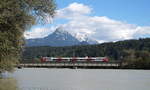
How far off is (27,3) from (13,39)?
9.88 feet

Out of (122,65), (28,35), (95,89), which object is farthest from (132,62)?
(28,35)

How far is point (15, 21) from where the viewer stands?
28938mm

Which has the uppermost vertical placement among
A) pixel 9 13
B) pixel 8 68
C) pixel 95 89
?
pixel 9 13

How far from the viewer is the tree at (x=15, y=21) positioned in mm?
27312

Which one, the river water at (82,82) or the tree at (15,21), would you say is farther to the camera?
the river water at (82,82)

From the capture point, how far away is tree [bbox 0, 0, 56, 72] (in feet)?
89.6

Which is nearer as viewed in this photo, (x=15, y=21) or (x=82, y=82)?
(x=15, y=21)

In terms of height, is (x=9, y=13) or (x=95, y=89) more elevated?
(x=9, y=13)

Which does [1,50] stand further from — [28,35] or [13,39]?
[28,35]

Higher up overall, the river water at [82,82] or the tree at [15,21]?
the tree at [15,21]

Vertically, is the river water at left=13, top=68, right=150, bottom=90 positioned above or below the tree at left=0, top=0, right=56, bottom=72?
below

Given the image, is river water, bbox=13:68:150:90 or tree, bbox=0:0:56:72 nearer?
tree, bbox=0:0:56:72

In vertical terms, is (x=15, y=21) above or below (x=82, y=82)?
above

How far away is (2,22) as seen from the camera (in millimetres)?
26578
